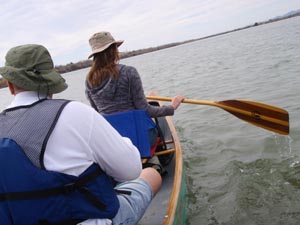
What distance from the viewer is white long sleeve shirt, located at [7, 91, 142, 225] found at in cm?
183

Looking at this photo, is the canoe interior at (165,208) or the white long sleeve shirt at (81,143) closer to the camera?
the white long sleeve shirt at (81,143)

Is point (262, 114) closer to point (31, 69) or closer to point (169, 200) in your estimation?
point (169, 200)

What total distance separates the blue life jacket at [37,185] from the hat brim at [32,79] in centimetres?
10

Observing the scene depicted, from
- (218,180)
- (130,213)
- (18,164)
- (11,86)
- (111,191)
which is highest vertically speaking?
(11,86)

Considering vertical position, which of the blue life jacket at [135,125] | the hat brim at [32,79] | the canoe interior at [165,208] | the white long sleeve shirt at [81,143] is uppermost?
the hat brim at [32,79]

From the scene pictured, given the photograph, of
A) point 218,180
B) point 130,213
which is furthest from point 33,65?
point 218,180

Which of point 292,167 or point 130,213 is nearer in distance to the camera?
point 130,213

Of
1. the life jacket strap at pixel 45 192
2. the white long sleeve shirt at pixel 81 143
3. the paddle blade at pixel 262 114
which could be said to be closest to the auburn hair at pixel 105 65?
the white long sleeve shirt at pixel 81 143

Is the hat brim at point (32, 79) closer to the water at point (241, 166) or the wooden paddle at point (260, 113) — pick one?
the water at point (241, 166)

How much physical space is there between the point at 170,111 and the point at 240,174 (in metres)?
1.60

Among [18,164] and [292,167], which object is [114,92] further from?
[292,167]

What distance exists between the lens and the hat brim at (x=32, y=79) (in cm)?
191

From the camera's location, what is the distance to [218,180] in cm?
508

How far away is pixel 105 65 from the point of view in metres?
3.71
